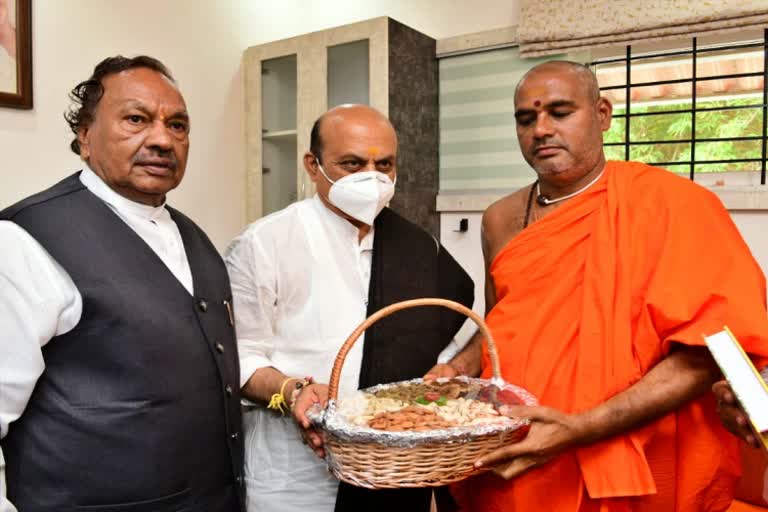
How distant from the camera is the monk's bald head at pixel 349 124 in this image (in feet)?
5.33

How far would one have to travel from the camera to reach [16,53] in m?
2.67

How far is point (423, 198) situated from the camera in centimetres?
351

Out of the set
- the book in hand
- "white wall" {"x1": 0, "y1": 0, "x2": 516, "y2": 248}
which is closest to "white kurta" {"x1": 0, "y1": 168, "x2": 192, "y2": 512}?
the book in hand

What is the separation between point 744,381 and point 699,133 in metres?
2.36

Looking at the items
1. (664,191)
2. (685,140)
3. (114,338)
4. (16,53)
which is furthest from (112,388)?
(685,140)

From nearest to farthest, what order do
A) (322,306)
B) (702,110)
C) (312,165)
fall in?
(322,306) → (312,165) → (702,110)

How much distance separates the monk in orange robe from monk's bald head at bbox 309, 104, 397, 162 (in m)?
0.38

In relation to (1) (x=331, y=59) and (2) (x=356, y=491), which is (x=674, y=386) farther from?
(1) (x=331, y=59)

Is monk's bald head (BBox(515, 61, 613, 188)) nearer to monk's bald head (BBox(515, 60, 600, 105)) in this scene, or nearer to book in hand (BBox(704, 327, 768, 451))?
monk's bald head (BBox(515, 60, 600, 105))

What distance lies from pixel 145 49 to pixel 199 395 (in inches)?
95.2

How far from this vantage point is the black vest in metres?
1.20

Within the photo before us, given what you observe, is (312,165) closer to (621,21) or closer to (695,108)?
(621,21)

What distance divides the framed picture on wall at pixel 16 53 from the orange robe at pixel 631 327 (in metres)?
2.23

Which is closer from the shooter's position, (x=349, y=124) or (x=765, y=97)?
(x=349, y=124)
